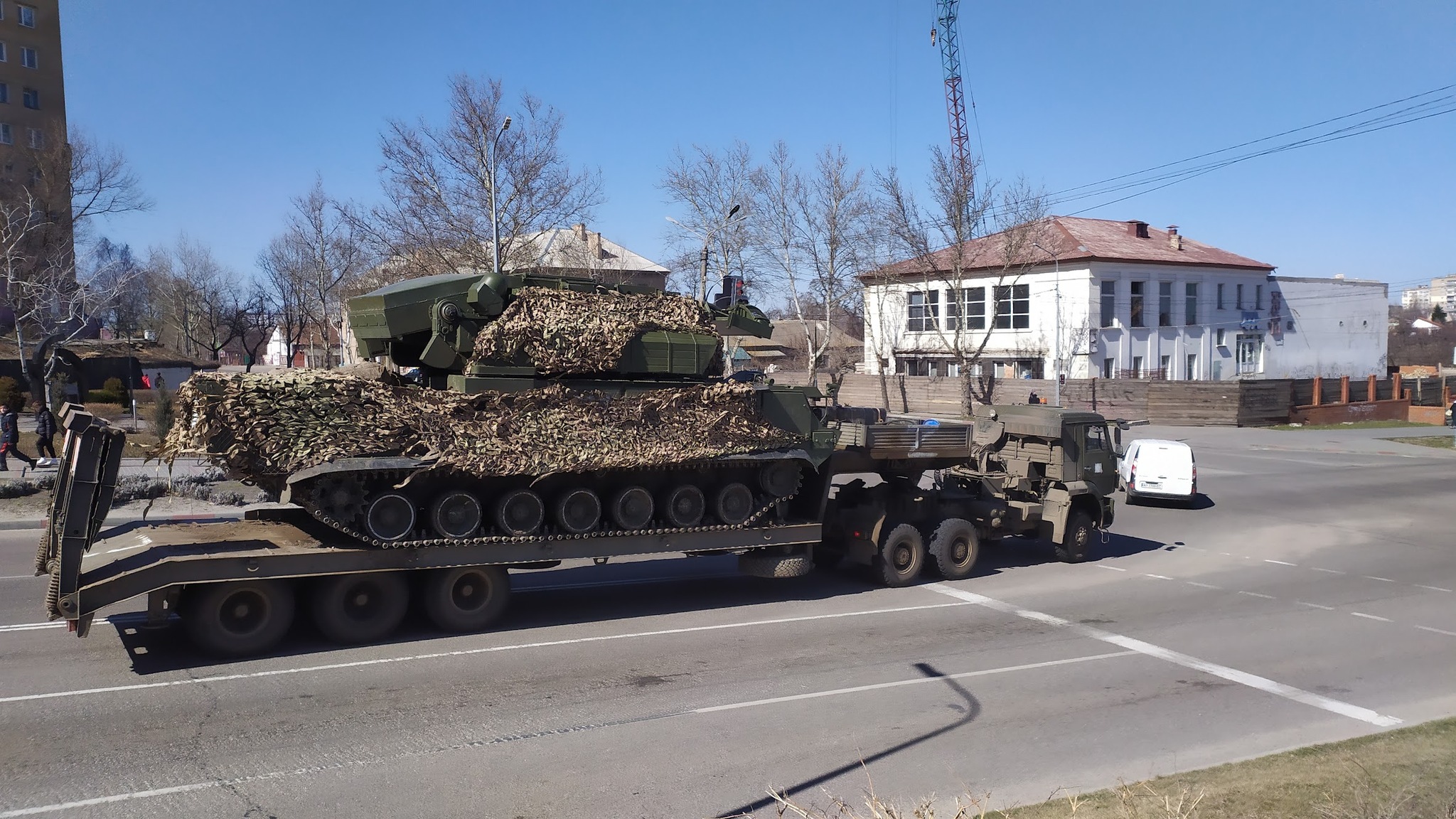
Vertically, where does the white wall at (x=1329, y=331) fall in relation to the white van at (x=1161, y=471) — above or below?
above

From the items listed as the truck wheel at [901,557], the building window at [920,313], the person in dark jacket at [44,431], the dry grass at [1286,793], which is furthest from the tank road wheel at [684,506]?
the building window at [920,313]

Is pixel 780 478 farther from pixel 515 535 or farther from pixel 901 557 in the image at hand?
pixel 515 535

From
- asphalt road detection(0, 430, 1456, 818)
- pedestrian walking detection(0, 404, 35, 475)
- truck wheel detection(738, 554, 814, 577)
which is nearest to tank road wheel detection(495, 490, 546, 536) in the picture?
asphalt road detection(0, 430, 1456, 818)

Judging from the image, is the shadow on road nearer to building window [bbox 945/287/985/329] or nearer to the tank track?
the tank track

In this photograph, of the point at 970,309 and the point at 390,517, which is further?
the point at 970,309

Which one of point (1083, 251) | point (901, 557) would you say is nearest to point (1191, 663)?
point (901, 557)

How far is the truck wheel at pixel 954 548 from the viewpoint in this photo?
14555 mm

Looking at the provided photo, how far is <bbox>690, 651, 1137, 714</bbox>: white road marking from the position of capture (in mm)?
8852

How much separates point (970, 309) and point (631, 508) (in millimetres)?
43824

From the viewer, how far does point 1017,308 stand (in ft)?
168

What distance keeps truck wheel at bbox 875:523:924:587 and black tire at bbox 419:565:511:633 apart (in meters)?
5.34

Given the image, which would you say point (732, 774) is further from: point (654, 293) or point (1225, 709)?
point (654, 293)

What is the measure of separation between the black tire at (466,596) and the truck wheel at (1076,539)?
936 centimetres

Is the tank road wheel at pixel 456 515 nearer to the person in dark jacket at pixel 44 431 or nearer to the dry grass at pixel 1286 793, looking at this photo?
the dry grass at pixel 1286 793
